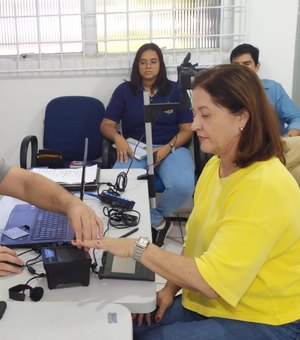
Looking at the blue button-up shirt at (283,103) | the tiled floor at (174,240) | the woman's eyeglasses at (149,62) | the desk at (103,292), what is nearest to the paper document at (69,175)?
the desk at (103,292)

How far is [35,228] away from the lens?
1359mm

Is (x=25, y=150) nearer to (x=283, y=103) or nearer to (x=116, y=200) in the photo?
(x=116, y=200)

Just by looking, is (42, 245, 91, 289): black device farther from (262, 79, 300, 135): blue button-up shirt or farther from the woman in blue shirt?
(262, 79, 300, 135): blue button-up shirt

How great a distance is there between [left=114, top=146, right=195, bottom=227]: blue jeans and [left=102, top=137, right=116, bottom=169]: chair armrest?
0.06 meters

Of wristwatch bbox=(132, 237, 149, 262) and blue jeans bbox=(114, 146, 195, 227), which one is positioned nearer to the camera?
wristwatch bbox=(132, 237, 149, 262)

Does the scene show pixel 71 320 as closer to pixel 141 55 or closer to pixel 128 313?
pixel 128 313

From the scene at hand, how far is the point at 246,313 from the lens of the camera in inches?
43.8

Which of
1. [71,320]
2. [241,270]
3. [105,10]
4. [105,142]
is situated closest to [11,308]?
[71,320]

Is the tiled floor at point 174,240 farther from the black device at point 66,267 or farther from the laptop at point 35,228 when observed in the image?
the black device at point 66,267

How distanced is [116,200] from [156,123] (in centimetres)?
136

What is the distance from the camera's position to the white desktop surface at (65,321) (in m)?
0.83

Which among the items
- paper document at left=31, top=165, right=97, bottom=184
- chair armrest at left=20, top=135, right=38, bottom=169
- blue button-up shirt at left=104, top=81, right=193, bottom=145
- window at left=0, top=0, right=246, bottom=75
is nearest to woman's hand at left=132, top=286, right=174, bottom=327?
paper document at left=31, top=165, right=97, bottom=184

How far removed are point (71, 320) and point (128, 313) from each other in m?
0.13

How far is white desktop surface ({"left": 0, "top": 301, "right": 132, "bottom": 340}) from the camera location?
83 centimetres
